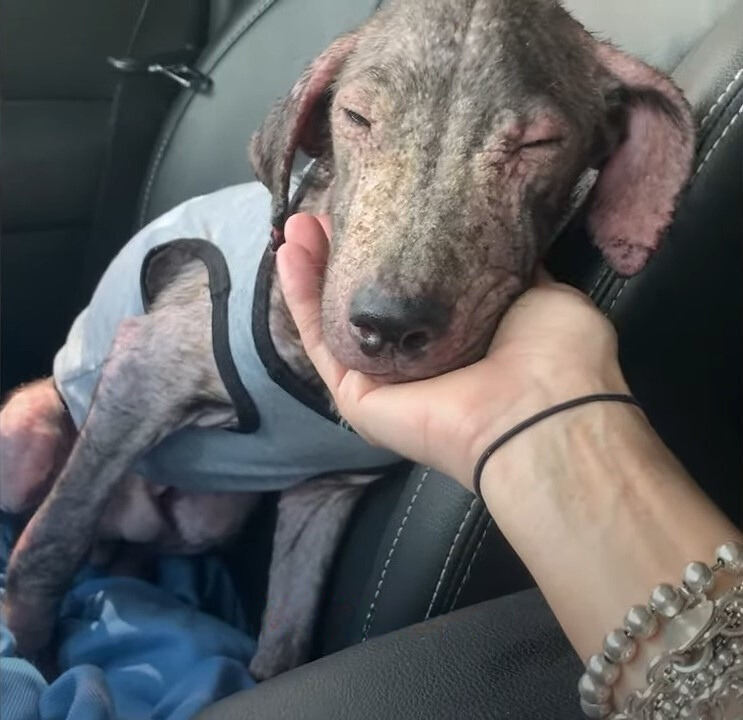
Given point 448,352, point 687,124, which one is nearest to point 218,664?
point 448,352

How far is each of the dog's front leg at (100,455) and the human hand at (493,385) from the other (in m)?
0.32

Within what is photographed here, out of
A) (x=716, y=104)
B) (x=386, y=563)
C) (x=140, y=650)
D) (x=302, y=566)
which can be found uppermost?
(x=716, y=104)

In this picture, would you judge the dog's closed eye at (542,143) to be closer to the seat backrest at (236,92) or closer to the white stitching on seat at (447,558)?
the white stitching on seat at (447,558)

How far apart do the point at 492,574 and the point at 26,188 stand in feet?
3.68

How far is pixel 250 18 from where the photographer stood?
5.78 feet

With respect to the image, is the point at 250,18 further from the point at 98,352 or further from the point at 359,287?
the point at 359,287

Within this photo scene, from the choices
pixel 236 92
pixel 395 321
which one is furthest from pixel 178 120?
pixel 395 321

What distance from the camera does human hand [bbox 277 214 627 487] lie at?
956 millimetres

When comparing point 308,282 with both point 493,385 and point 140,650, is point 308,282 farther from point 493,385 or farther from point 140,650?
point 140,650

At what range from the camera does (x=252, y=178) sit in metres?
1.74

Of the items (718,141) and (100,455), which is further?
(100,455)

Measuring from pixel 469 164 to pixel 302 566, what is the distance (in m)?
0.68

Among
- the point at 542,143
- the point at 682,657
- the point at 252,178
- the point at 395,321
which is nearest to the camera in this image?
the point at 682,657

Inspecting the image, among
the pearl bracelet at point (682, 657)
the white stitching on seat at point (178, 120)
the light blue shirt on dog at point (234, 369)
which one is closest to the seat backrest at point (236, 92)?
the white stitching on seat at point (178, 120)
